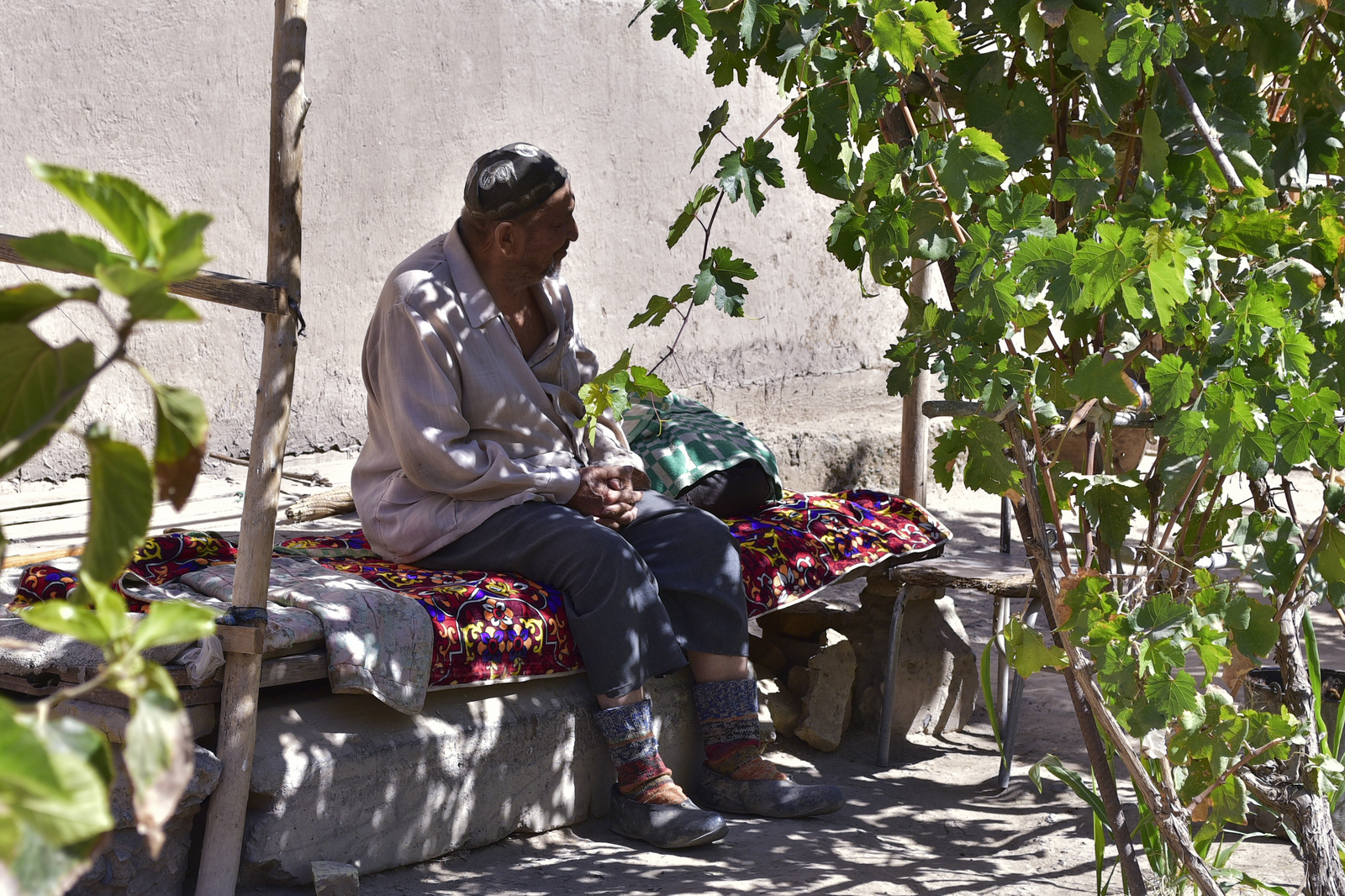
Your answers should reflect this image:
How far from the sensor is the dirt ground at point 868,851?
2789mm

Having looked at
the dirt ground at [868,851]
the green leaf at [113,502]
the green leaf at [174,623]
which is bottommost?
the dirt ground at [868,851]

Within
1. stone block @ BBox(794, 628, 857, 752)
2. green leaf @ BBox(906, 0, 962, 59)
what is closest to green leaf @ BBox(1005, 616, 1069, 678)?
green leaf @ BBox(906, 0, 962, 59)

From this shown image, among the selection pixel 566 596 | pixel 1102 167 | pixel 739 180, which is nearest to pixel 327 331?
pixel 566 596

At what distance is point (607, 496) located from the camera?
333cm

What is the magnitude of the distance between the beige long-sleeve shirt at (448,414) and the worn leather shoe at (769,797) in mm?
851

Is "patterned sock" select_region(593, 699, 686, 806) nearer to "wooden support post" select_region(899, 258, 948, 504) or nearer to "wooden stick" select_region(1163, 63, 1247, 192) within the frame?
"wooden stick" select_region(1163, 63, 1247, 192)

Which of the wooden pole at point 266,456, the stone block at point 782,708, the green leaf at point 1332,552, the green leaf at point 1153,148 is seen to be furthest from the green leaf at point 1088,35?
the stone block at point 782,708

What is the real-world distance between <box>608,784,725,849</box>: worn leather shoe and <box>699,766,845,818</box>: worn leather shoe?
201mm

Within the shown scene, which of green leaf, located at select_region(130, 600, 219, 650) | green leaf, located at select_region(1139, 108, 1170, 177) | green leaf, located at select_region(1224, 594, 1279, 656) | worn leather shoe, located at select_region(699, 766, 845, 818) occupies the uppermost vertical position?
green leaf, located at select_region(1139, 108, 1170, 177)

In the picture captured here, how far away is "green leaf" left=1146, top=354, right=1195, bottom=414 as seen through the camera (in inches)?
73.7

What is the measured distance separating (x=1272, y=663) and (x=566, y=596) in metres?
1.95

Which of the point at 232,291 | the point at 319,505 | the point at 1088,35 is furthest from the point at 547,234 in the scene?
the point at 319,505

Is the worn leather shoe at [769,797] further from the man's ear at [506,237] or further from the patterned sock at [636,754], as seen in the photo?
the man's ear at [506,237]

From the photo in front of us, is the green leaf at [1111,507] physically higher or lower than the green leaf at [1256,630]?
higher
